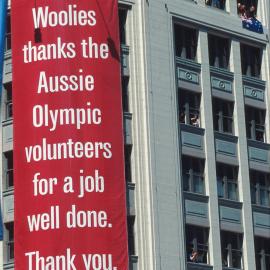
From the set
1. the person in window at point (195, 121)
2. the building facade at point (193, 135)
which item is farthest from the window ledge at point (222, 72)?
the person in window at point (195, 121)

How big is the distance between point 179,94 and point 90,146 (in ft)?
25.2

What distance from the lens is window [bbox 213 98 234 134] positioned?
73.6 metres

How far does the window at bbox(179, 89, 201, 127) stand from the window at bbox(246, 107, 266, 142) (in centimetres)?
402

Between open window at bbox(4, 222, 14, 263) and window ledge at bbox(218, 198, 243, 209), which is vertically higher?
window ledge at bbox(218, 198, 243, 209)

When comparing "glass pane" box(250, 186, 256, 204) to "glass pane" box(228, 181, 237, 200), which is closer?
"glass pane" box(228, 181, 237, 200)

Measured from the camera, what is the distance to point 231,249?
235ft

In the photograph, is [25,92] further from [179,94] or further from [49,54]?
[179,94]

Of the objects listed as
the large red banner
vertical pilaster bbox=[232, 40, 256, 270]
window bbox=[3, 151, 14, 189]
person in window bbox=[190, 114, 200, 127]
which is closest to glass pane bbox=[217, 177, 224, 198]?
vertical pilaster bbox=[232, 40, 256, 270]

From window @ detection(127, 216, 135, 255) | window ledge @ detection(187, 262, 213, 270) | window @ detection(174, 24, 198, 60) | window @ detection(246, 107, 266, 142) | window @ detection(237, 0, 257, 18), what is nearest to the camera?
window @ detection(127, 216, 135, 255)

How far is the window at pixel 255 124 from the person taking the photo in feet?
247

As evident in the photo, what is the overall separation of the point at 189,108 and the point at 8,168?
1085cm

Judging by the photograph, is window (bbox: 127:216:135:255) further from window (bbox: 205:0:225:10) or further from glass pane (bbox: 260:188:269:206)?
window (bbox: 205:0:225:10)

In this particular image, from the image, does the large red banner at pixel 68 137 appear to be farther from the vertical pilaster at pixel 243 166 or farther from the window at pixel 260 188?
the window at pixel 260 188

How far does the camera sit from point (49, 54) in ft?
221
